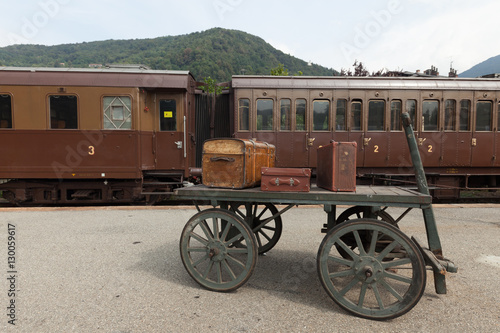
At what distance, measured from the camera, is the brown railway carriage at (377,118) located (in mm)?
8289

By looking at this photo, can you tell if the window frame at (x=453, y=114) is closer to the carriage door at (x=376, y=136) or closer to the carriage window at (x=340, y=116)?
the carriage door at (x=376, y=136)

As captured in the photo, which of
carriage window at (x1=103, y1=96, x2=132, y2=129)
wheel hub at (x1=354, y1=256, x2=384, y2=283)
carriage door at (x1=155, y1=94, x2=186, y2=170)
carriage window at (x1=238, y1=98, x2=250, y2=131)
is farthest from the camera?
carriage window at (x1=238, y1=98, x2=250, y2=131)

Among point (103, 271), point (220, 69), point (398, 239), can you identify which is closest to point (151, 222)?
point (103, 271)

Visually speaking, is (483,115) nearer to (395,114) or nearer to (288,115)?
(395,114)

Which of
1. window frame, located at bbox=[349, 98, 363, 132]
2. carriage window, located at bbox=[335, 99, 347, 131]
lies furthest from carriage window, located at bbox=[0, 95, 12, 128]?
window frame, located at bbox=[349, 98, 363, 132]

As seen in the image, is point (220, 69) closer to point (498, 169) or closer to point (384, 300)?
point (498, 169)

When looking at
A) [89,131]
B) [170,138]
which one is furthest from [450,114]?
[89,131]

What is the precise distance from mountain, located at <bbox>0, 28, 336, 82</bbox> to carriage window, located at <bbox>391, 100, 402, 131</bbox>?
42992 mm

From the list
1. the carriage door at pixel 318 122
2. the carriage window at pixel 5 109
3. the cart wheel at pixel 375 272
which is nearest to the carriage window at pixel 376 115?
the carriage door at pixel 318 122

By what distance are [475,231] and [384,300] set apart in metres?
3.64

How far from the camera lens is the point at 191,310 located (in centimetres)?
266

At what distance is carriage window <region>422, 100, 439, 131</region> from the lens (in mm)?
8406

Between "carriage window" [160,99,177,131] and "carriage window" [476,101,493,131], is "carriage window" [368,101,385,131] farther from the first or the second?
"carriage window" [160,99,177,131]

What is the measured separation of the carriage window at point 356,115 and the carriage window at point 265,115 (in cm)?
242
